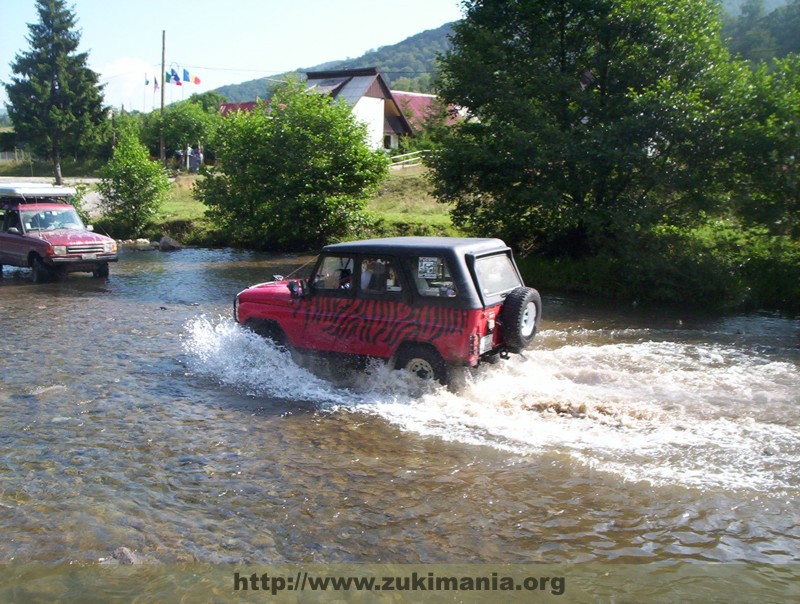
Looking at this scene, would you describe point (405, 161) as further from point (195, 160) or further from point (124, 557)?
point (124, 557)

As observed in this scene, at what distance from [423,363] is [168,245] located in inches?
833

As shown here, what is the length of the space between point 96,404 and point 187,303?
768 cm

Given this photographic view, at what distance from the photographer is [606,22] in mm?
18422

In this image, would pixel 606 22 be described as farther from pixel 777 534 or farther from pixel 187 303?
pixel 777 534

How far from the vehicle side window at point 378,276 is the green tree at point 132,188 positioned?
2265 cm

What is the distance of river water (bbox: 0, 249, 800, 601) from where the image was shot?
5832 mm

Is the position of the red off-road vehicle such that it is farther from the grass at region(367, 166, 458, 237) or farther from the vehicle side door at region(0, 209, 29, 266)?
the vehicle side door at region(0, 209, 29, 266)

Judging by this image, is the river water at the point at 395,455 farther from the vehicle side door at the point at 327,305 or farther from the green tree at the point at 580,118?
the green tree at the point at 580,118

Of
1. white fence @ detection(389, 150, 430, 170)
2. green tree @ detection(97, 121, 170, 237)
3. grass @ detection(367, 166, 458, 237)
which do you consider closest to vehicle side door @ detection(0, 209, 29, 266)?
green tree @ detection(97, 121, 170, 237)

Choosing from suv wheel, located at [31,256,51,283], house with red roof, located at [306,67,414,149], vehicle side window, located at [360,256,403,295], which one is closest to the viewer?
vehicle side window, located at [360,256,403,295]

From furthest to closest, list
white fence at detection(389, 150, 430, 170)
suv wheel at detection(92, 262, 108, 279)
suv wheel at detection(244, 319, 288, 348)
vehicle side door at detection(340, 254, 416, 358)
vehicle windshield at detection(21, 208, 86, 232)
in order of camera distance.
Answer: white fence at detection(389, 150, 430, 170) → suv wheel at detection(92, 262, 108, 279) → vehicle windshield at detection(21, 208, 86, 232) → suv wheel at detection(244, 319, 288, 348) → vehicle side door at detection(340, 254, 416, 358)

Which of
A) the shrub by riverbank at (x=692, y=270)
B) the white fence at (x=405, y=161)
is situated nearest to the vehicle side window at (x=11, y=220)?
the shrub by riverbank at (x=692, y=270)

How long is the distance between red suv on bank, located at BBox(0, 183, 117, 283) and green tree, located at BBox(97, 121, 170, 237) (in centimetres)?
900

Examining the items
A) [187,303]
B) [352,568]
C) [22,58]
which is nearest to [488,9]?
[187,303]
